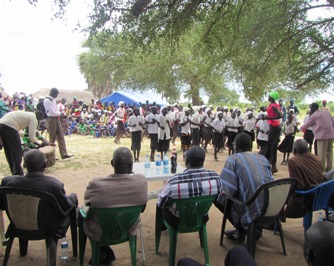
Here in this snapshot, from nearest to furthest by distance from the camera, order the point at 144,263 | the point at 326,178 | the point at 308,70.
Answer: the point at 144,263 → the point at 326,178 → the point at 308,70

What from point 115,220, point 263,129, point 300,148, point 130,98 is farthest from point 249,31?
point 130,98

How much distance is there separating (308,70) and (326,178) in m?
4.28

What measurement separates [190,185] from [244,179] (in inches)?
27.6

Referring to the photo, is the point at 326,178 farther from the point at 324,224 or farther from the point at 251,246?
the point at 324,224

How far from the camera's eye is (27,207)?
270 cm

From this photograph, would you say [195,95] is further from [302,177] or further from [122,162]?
[122,162]

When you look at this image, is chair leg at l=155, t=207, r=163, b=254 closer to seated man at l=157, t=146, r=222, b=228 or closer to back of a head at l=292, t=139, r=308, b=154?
seated man at l=157, t=146, r=222, b=228

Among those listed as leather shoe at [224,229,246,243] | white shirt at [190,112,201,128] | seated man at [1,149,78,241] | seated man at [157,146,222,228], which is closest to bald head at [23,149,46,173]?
seated man at [1,149,78,241]

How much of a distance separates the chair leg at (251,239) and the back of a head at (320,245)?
1932 millimetres

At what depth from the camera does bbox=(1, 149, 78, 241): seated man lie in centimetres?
280

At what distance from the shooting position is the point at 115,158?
298 centimetres

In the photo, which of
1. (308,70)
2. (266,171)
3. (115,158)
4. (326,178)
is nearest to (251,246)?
(266,171)

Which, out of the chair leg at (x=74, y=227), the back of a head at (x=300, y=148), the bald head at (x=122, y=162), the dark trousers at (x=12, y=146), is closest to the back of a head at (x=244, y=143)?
the back of a head at (x=300, y=148)

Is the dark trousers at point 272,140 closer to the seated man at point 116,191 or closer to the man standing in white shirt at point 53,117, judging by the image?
the seated man at point 116,191
